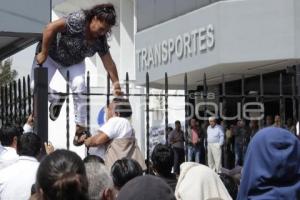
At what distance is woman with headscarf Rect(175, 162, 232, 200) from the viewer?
15.8 ft

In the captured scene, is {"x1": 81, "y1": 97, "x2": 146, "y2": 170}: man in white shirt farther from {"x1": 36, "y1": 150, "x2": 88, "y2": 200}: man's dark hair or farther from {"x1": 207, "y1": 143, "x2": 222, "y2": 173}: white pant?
{"x1": 207, "y1": 143, "x2": 222, "y2": 173}: white pant

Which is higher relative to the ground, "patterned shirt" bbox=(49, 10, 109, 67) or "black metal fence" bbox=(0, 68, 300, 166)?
"patterned shirt" bbox=(49, 10, 109, 67)

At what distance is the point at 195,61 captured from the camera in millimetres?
20188

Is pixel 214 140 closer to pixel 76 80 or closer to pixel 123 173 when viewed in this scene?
pixel 76 80

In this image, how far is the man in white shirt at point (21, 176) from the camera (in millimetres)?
5402

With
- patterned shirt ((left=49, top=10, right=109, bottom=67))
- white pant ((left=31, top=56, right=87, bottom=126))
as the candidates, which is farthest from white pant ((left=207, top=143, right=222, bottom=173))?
patterned shirt ((left=49, top=10, right=109, bottom=67))

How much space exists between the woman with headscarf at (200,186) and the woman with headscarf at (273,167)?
43.6 inches

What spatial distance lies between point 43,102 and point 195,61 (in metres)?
13.0

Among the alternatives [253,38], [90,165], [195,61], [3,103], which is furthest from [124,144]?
[195,61]

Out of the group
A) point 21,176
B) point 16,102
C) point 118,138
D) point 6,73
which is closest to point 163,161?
point 21,176

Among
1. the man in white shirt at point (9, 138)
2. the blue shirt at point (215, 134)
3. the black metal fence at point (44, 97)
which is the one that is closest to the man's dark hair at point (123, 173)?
the man in white shirt at point (9, 138)

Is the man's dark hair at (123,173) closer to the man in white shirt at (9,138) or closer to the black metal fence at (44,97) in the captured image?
the man in white shirt at (9,138)

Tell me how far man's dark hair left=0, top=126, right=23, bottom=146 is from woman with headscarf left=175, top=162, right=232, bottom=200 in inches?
98.1

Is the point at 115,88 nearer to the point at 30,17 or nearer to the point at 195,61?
the point at 30,17
